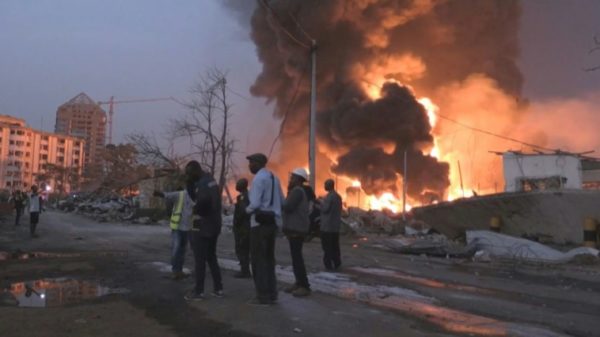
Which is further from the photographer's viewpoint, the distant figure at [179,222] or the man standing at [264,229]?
the distant figure at [179,222]

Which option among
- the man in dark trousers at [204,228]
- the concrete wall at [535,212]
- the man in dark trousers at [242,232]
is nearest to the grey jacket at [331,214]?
the man in dark trousers at [242,232]

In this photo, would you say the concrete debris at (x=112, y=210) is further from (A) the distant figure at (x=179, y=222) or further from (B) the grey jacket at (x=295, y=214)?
(B) the grey jacket at (x=295, y=214)

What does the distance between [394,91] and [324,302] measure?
92.3 feet

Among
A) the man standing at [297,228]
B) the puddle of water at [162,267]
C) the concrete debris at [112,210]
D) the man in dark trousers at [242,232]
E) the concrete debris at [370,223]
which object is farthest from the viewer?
the concrete debris at [112,210]

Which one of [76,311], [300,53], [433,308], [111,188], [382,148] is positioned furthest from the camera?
[111,188]

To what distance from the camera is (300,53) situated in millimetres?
31797

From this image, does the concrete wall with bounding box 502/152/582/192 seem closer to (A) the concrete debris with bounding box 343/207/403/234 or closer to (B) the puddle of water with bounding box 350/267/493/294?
(A) the concrete debris with bounding box 343/207/403/234

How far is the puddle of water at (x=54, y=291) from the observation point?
623 centimetres

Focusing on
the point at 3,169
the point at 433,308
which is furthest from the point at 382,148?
the point at 3,169

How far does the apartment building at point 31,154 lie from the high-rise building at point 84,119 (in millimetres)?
12328

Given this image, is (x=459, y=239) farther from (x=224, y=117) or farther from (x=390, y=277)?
(x=224, y=117)

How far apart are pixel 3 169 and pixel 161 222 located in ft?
260

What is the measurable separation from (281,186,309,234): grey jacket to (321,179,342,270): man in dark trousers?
2635mm

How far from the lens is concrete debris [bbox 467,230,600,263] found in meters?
11.2
